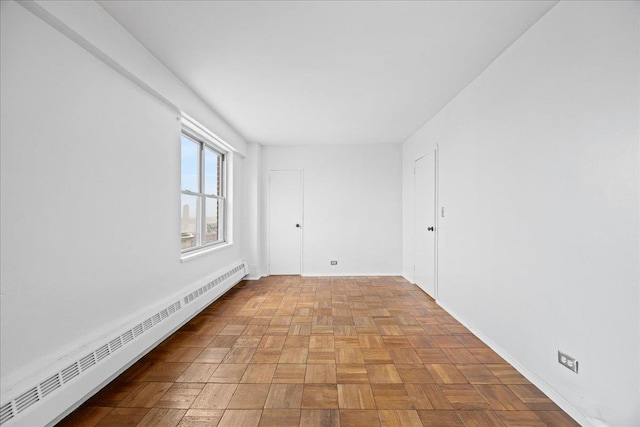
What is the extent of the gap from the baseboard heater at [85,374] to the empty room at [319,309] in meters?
0.01

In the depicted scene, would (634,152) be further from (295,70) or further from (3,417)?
(3,417)

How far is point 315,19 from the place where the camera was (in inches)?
81.8

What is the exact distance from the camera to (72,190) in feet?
6.02

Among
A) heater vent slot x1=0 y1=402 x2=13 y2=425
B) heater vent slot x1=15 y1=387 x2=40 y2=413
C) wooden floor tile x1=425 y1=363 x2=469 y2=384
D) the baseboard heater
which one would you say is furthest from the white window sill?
wooden floor tile x1=425 y1=363 x2=469 y2=384

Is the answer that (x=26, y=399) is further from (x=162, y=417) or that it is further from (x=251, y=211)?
(x=251, y=211)

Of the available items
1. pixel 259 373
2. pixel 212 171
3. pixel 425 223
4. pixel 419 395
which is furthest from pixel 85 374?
pixel 425 223

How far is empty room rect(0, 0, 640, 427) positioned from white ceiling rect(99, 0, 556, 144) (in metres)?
0.02

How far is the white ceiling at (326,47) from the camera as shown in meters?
1.98

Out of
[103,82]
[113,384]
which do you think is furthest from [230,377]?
[103,82]

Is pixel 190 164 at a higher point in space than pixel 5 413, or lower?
higher

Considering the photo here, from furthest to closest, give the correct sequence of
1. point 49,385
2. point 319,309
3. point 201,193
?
point 201,193 < point 319,309 < point 49,385

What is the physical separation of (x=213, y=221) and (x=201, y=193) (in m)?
0.84

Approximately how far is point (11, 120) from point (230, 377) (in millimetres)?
1996

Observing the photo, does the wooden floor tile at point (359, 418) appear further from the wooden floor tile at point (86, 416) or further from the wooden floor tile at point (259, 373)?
the wooden floor tile at point (86, 416)
